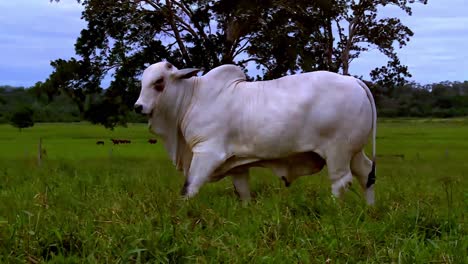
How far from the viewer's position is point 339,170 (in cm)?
683

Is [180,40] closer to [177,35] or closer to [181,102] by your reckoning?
[177,35]

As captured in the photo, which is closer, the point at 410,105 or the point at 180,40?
the point at 180,40

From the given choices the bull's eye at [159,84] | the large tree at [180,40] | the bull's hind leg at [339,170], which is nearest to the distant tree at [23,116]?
the large tree at [180,40]

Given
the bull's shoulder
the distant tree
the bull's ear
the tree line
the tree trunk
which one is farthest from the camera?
the tree line

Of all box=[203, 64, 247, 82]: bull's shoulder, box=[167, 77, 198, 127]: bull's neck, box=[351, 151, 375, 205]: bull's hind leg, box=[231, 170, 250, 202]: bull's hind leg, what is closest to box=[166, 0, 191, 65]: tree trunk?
box=[203, 64, 247, 82]: bull's shoulder

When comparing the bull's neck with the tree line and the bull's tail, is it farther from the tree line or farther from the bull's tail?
the tree line

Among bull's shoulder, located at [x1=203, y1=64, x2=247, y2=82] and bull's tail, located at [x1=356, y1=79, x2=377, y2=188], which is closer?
bull's tail, located at [x1=356, y1=79, x2=377, y2=188]

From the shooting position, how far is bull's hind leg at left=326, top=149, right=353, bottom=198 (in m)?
6.79

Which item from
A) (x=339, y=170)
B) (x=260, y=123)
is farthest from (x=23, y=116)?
(x=339, y=170)

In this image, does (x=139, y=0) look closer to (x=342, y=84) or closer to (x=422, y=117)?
(x=342, y=84)

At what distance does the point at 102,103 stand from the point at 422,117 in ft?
199

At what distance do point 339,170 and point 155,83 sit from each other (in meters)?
1.87

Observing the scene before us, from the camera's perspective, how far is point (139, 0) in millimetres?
17922

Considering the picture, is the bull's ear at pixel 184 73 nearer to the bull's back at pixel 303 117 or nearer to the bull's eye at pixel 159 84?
the bull's eye at pixel 159 84
